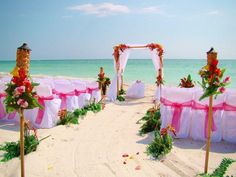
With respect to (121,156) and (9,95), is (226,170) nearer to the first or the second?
(121,156)

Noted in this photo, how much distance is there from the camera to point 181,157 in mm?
5691

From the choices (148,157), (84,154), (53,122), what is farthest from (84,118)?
(148,157)

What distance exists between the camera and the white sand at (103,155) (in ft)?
16.4

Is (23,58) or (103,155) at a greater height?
(23,58)

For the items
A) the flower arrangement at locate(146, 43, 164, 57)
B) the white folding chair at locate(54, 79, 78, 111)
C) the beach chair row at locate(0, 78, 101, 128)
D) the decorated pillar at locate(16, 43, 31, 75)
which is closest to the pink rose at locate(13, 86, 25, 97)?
the decorated pillar at locate(16, 43, 31, 75)

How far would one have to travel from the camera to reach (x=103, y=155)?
19.0 ft

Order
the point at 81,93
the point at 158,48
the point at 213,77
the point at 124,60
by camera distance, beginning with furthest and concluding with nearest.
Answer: the point at 124,60
the point at 158,48
the point at 81,93
the point at 213,77

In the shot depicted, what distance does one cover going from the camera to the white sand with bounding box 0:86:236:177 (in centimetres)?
499

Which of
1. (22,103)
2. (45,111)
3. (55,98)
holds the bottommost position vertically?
(45,111)

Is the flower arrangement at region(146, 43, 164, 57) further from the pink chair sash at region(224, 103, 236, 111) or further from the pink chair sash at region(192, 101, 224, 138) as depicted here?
the pink chair sash at region(224, 103, 236, 111)

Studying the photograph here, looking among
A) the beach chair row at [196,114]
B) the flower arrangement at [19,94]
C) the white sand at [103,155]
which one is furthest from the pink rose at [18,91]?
the beach chair row at [196,114]

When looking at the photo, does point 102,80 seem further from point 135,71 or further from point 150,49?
point 135,71

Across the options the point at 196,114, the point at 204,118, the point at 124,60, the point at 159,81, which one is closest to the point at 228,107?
the point at 204,118

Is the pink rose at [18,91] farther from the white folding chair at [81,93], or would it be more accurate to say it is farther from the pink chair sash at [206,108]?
the white folding chair at [81,93]
